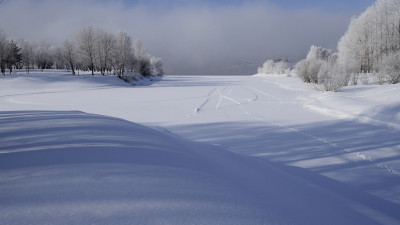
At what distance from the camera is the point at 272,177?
498cm

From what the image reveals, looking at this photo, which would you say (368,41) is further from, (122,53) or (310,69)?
(122,53)

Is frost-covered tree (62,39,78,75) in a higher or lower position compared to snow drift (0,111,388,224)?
higher

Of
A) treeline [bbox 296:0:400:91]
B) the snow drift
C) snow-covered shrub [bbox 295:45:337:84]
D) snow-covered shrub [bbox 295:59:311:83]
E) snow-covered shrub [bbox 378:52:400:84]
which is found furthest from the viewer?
treeline [bbox 296:0:400:91]

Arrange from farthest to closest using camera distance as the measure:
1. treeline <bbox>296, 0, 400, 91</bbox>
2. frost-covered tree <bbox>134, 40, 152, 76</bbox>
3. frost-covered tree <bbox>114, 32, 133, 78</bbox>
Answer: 1. frost-covered tree <bbox>134, 40, 152, 76</bbox>
2. frost-covered tree <bbox>114, 32, 133, 78</bbox>
3. treeline <bbox>296, 0, 400, 91</bbox>

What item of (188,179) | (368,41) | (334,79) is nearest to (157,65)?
(368,41)

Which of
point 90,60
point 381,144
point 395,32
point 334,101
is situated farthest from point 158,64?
point 381,144

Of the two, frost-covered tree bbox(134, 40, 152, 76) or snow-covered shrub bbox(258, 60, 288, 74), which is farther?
snow-covered shrub bbox(258, 60, 288, 74)

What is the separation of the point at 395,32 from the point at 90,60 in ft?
198

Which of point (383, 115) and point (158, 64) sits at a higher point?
point (158, 64)

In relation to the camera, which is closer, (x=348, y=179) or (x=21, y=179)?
(x=21, y=179)

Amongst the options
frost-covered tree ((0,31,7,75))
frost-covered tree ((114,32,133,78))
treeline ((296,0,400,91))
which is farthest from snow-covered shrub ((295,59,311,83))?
frost-covered tree ((0,31,7,75))

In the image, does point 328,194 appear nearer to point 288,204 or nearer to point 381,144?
point 288,204

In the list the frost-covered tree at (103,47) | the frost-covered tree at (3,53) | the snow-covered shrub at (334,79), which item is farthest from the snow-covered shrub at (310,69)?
the frost-covered tree at (3,53)

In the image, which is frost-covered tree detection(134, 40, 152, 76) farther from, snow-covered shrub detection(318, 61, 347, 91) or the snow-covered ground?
the snow-covered ground
